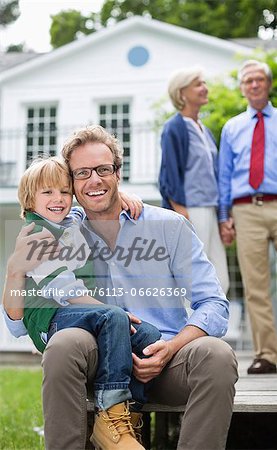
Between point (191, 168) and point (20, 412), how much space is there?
2.03 m

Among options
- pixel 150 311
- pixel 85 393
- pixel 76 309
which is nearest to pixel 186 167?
pixel 150 311

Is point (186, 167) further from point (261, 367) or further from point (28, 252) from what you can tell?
point (28, 252)

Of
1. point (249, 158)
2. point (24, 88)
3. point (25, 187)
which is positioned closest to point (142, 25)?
point (24, 88)

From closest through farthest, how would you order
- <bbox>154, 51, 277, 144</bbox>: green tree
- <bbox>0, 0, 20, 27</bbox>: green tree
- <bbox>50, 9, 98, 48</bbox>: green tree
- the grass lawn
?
1. the grass lawn
2. <bbox>154, 51, 277, 144</bbox>: green tree
3. <bbox>50, 9, 98, 48</bbox>: green tree
4. <bbox>0, 0, 20, 27</bbox>: green tree

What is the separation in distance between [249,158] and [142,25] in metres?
9.47

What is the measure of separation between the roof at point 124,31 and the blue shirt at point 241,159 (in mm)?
8594

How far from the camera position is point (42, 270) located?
2.65 m

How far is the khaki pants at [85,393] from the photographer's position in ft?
7.57

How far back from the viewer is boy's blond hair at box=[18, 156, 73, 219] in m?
2.77

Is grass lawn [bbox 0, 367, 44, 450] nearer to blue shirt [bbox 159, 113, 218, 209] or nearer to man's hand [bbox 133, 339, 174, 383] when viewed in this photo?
man's hand [bbox 133, 339, 174, 383]

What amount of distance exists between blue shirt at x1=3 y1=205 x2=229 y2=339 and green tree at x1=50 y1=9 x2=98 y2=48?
74.4 ft

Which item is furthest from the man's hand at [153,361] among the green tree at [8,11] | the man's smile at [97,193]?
the green tree at [8,11]

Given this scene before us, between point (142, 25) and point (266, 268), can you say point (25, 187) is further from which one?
point (142, 25)

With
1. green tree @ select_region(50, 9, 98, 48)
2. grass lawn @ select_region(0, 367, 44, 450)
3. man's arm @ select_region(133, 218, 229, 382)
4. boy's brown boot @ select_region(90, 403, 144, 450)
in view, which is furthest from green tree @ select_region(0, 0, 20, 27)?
boy's brown boot @ select_region(90, 403, 144, 450)
